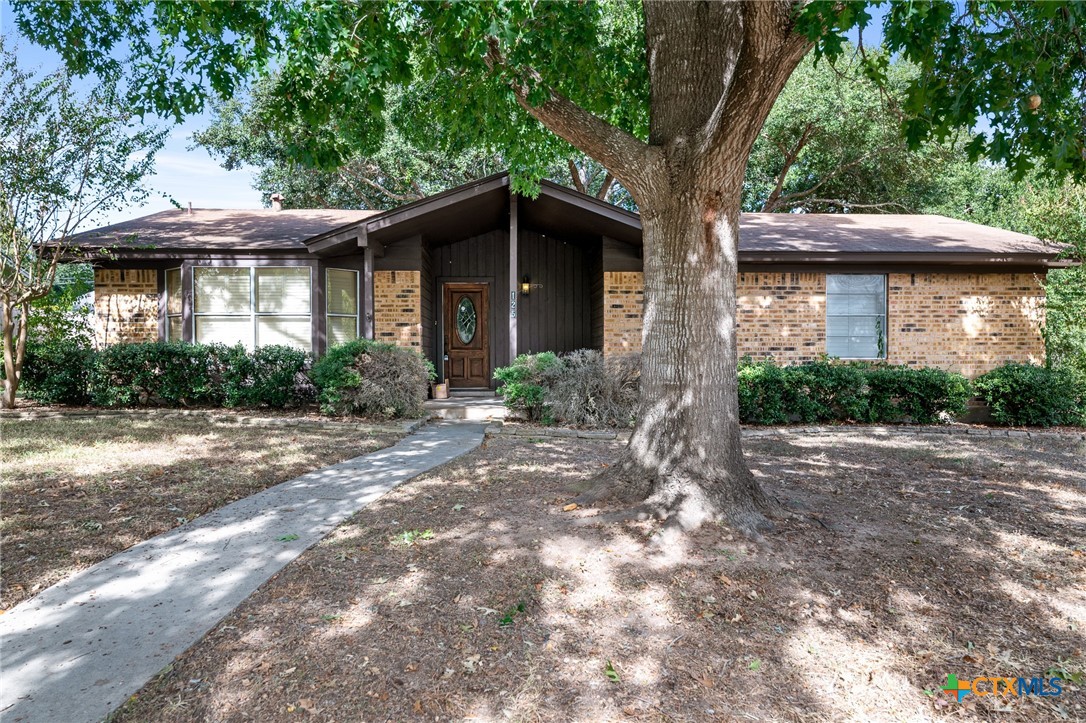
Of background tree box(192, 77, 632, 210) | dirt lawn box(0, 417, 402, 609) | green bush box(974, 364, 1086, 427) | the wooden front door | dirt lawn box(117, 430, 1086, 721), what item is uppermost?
background tree box(192, 77, 632, 210)

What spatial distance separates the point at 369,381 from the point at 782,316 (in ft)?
23.8

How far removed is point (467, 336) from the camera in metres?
12.8

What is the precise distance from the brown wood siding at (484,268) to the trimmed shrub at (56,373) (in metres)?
5.94

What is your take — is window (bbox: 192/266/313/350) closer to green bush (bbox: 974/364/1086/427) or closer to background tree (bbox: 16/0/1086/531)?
background tree (bbox: 16/0/1086/531)

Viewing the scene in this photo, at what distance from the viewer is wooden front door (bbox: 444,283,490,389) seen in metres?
12.7

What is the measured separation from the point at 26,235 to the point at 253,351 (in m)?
3.57

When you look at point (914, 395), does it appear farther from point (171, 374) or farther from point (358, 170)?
point (358, 170)

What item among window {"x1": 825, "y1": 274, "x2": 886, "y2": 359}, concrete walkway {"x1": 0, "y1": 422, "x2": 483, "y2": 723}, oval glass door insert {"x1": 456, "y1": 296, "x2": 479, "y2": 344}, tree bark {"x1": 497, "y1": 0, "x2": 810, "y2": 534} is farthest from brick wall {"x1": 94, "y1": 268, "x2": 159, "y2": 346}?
window {"x1": 825, "y1": 274, "x2": 886, "y2": 359}

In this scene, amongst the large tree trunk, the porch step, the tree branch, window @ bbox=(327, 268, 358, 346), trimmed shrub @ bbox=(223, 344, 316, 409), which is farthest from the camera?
window @ bbox=(327, 268, 358, 346)

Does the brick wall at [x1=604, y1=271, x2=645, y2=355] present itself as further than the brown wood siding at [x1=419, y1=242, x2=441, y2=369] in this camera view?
No

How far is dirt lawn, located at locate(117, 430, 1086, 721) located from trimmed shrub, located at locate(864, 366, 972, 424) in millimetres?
4894

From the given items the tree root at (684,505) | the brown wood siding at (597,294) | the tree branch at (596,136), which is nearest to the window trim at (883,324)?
the brown wood siding at (597,294)

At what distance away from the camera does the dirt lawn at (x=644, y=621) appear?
7.47ft

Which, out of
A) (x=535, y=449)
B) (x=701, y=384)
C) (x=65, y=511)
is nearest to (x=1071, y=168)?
(x=701, y=384)
